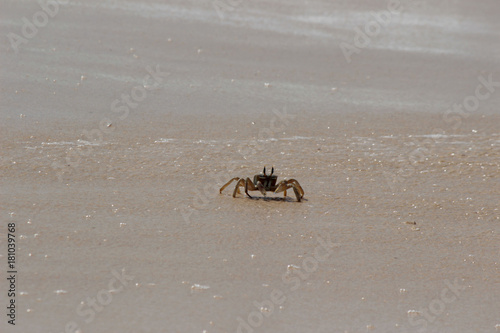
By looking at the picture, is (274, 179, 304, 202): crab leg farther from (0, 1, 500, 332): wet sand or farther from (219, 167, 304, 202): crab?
(0, 1, 500, 332): wet sand

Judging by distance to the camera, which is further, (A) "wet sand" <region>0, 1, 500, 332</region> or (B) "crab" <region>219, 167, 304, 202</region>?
(B) "crab" <region>219, 167, 304, 202</region>

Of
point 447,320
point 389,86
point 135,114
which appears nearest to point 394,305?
point 447,320

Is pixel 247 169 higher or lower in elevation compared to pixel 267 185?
higher

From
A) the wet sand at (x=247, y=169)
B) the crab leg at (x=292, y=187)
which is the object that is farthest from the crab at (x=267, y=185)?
the wet sand at (x=247, y=169)

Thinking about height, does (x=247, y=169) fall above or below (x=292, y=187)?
above

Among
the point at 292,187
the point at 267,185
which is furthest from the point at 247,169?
the point at 292,187

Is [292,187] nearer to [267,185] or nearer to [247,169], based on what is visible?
[267,185]

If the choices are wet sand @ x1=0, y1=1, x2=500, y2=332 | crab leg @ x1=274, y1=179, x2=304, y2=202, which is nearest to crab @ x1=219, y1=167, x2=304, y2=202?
crab leg @ x1=274, y1=179, x2=304, y2=202

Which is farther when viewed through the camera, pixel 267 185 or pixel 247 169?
pixel 247 169
